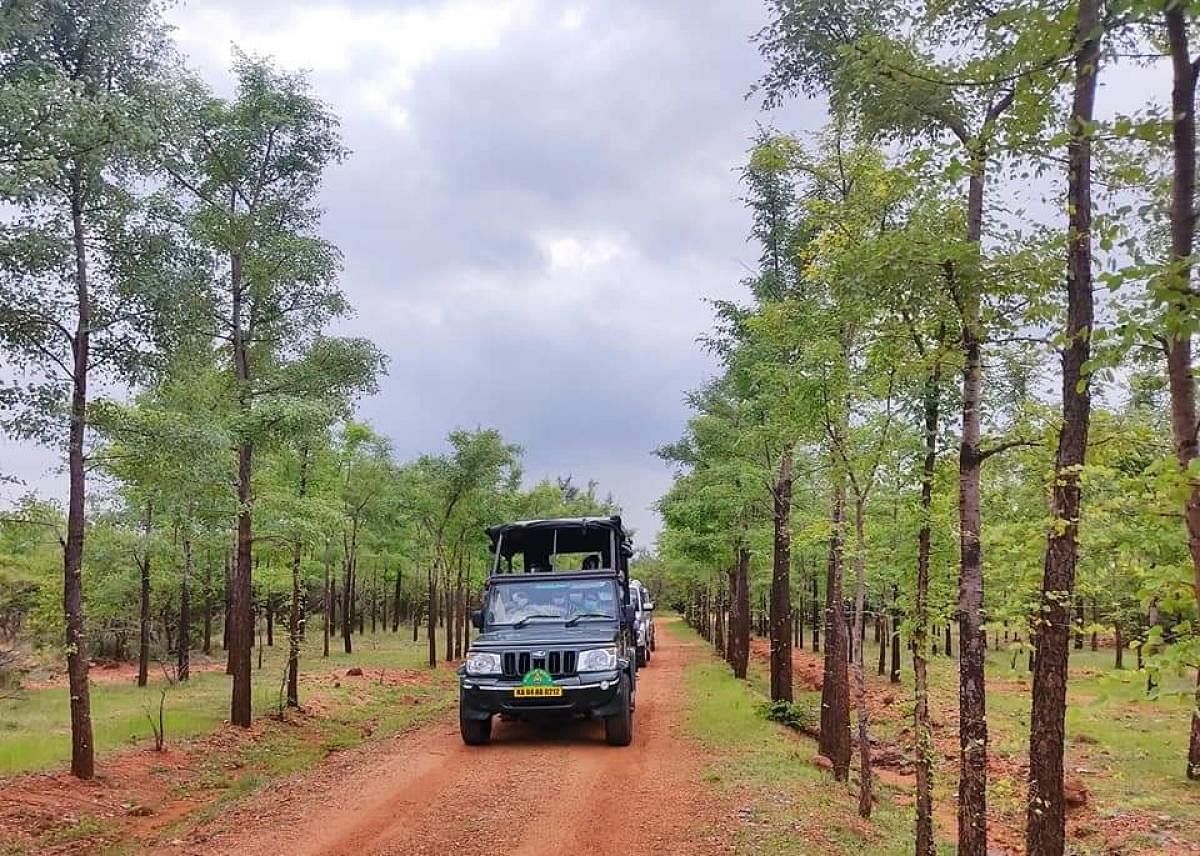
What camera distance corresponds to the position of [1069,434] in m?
6.38

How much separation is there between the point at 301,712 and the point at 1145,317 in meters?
19.2

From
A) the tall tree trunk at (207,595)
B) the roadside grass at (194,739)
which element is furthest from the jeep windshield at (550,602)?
the tall tree trunk at (207,595)

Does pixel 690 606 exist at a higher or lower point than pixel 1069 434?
lower

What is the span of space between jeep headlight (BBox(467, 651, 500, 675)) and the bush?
23.9 ft

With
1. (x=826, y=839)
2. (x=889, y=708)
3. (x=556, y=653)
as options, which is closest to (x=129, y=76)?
(x=556, y=653)

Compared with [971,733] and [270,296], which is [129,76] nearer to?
[270,296]

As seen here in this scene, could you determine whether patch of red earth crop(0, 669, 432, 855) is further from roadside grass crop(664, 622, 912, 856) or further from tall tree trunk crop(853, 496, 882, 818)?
tall tree trunk crop(853, 496, 882, 818)

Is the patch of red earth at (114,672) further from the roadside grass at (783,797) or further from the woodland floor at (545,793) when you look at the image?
the roadside grass at (783,797)

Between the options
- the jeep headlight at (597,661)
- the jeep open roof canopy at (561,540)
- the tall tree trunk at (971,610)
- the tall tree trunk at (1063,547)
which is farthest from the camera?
the jeep open roof canopy at (561,540)

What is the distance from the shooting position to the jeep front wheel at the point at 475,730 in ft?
41.0

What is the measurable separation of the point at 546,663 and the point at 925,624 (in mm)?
5650

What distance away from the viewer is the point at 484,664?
12.4 metres

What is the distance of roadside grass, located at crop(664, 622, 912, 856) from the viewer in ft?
27.7

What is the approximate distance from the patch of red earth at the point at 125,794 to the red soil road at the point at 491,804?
1.46 m
